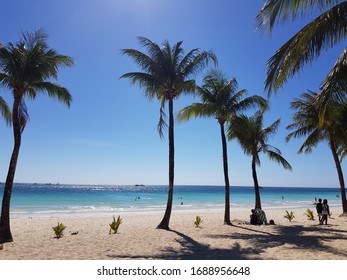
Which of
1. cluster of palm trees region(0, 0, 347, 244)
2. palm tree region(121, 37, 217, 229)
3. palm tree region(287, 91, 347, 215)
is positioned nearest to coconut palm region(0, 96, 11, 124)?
cluster of palm trees region(0, 0, 347, 244)

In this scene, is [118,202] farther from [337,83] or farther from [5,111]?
[337,83]

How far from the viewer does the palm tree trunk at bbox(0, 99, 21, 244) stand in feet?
35.4

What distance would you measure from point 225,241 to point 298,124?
14.6 meters

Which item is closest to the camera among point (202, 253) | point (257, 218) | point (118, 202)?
point (202, 253)

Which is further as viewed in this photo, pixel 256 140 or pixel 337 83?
pixel 256 140

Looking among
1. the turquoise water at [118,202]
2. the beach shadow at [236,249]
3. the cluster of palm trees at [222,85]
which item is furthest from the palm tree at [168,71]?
the turquoise water at [118,202]

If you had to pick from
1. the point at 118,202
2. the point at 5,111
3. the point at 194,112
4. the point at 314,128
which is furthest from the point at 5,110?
the point at 118,202

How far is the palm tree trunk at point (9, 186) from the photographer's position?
35.4 feet

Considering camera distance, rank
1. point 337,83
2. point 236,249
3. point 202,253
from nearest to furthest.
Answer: point 337,83, point 202,253, point 236,249

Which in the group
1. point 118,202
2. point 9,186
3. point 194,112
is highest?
point 194,112

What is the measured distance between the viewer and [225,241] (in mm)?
10797

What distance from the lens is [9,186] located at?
10.9 m

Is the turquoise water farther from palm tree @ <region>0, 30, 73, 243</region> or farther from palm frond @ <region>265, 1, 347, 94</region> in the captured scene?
palm frond @ <region>265, 1, 347, 94</region>
